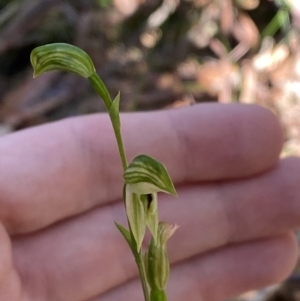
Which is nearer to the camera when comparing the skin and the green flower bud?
the green flower bud

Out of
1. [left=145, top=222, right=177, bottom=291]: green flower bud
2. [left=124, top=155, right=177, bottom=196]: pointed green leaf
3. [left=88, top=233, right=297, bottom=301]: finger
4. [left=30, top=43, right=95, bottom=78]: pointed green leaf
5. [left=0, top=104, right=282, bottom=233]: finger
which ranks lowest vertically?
[left=88, top=233, right=297, bottom=301]: finger

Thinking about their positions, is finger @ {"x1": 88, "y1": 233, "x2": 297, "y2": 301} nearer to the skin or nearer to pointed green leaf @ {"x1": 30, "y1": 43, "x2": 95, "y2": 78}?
the skin

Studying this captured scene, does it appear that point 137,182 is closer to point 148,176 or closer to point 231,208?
point 148,176

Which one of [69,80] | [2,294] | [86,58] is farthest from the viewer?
[69,80]

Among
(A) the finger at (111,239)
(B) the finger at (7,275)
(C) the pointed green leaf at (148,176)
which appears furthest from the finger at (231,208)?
(C) the pointed green leaf at (148,176)

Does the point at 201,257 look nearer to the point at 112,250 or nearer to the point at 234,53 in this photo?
the point at 112,250

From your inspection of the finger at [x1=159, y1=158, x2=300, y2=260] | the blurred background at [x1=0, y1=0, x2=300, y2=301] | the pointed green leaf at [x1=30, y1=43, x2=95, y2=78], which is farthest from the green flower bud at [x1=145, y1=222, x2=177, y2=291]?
the blurred background at [x1=0, y1=0, x2=300, y2=301]

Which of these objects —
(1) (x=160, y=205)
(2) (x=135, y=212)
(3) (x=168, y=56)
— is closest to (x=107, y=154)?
(1) (x=160, y=205)

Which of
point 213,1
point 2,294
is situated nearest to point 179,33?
point 213,1
